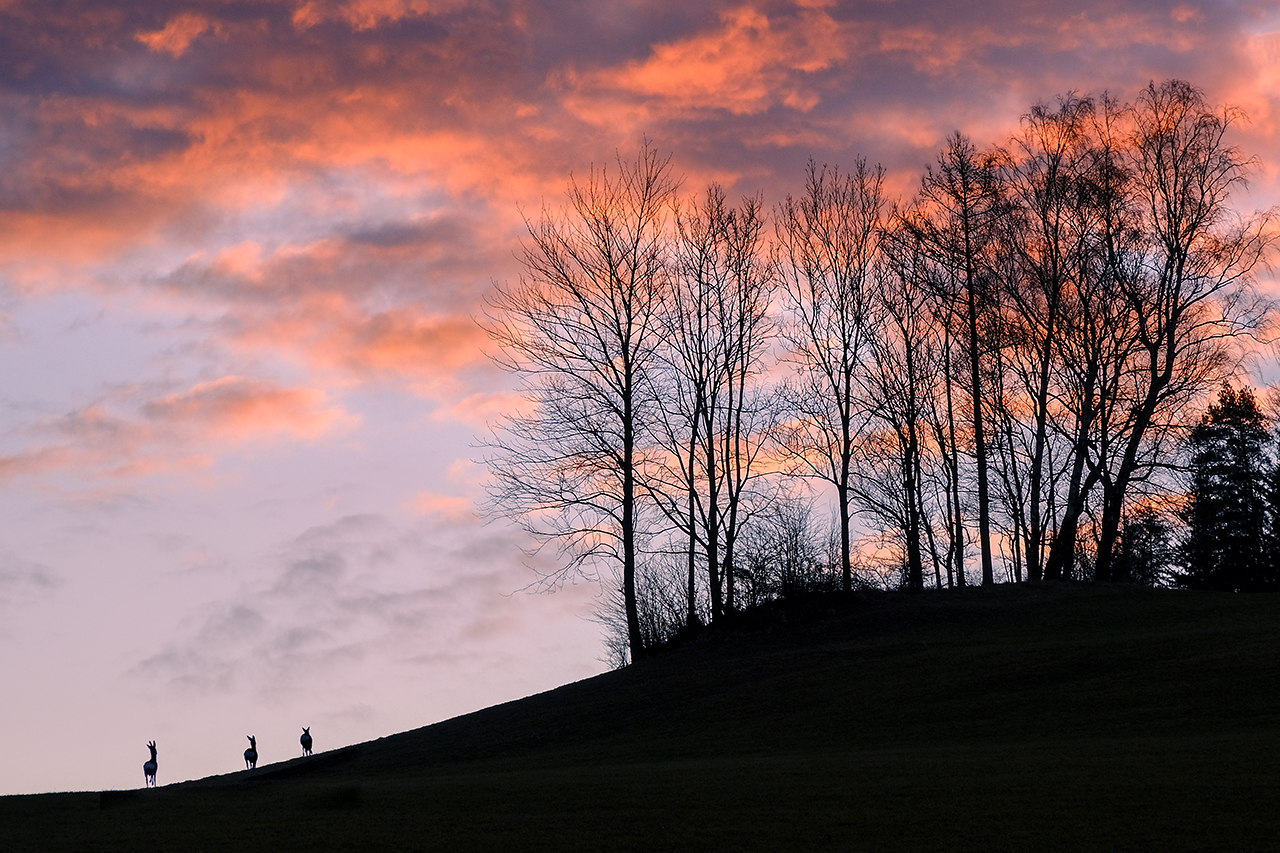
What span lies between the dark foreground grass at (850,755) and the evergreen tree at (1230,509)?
20.6m

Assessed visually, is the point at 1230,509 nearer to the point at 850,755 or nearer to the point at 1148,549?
the point at 1148,549

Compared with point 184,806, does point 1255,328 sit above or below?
above

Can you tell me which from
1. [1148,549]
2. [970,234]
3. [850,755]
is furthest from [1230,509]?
[850,755]

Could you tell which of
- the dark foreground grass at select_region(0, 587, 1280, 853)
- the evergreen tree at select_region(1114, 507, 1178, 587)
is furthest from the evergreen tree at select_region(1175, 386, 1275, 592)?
the dark foreground grass at select_region(0, 587, 1280, 853)

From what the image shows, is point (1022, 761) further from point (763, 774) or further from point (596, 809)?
point (596, 809)

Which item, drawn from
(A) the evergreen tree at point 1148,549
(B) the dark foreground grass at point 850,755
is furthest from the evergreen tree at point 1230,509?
(B) the dark foreground grass at point 850,755

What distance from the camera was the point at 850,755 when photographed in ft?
68.6

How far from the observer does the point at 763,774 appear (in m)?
18.8

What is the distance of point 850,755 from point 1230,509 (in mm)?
43263

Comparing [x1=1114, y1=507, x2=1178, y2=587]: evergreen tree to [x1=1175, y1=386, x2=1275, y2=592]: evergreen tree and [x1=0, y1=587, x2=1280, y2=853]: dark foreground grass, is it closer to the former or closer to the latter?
[x1=1175, y1=386, x2=1275, y2=592]: evergreen tree

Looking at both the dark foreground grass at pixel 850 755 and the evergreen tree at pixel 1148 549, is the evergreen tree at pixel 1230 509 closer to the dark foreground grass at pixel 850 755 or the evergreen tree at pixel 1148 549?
the evergreen tree at pixel 1148 549

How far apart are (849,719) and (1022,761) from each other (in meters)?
7.55

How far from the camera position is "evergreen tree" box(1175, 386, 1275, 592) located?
5491cm

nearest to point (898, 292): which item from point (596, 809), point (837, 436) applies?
point (837, 436)
